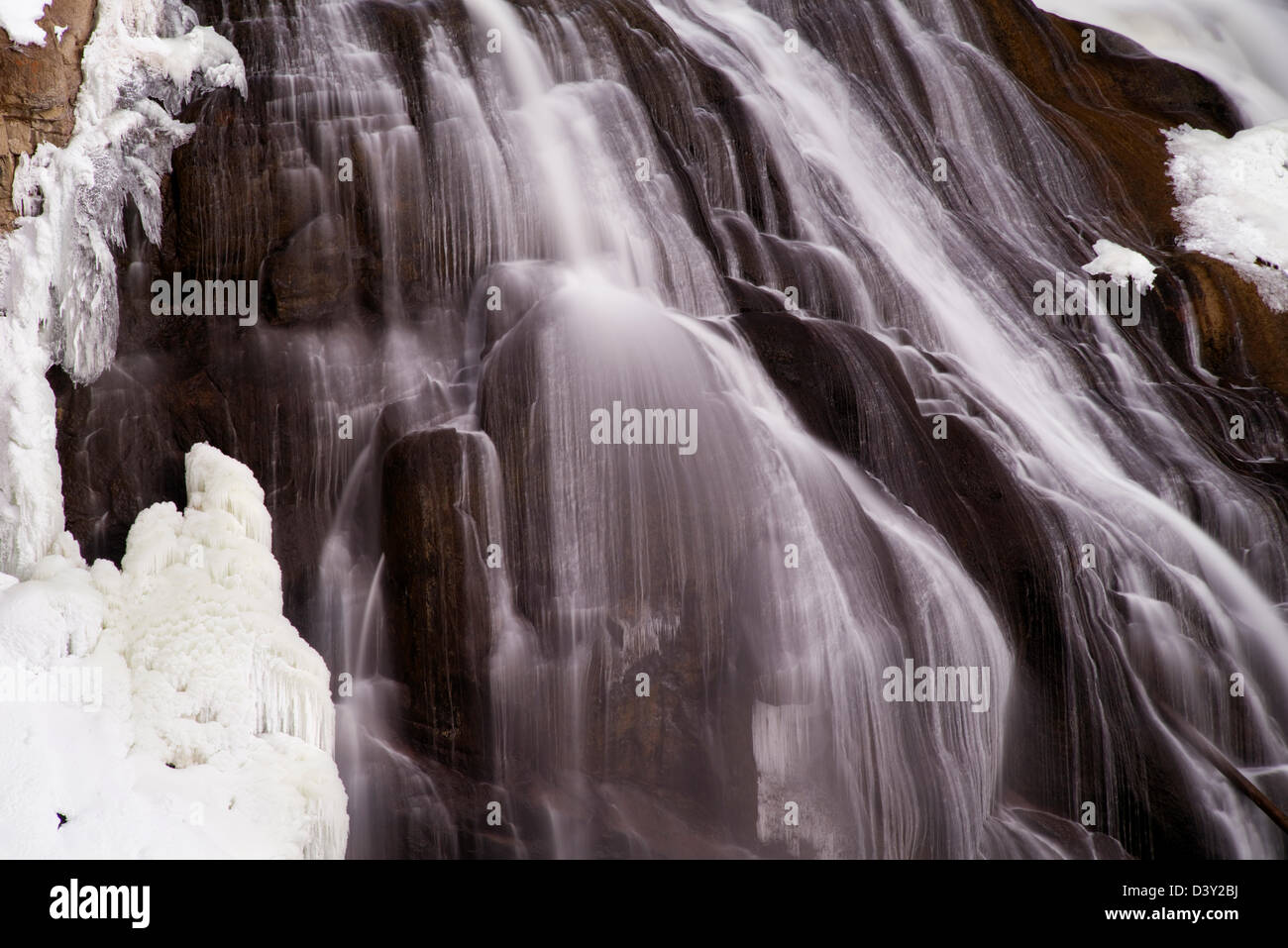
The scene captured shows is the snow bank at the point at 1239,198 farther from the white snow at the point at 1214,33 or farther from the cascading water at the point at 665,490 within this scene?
the cascading water at the point at 665,490

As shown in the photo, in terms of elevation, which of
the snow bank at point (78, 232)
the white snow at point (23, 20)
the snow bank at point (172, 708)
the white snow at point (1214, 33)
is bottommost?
the snow bank at point (172, 708)

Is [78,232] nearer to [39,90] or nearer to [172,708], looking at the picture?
[39,90]

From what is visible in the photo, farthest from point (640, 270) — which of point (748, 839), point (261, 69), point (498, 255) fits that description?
point (748, 839)

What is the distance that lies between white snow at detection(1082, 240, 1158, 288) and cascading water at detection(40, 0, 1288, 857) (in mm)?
1077

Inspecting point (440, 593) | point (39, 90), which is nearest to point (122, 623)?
point (440, 593)

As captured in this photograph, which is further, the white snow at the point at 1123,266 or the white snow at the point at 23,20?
the white snow at the point at 1123,266

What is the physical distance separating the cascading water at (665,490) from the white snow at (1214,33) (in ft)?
17.7

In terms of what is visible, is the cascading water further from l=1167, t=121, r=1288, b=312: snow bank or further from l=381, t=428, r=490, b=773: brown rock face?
l=1167, t=121, r=1288, b=312: snow bank

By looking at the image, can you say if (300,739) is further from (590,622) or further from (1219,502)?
(1219,502)

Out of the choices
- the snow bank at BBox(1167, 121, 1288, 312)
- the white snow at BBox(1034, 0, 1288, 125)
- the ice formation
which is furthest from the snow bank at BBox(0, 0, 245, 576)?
the white snow at BBox(1034, 0, 1288, 125)

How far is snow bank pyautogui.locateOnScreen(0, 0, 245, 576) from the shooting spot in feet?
20.9

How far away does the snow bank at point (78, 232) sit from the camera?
6379 millimetres

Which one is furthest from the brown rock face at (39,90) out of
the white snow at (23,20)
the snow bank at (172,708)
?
the snow bank at (172,708)

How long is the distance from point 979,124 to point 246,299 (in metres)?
7.46
